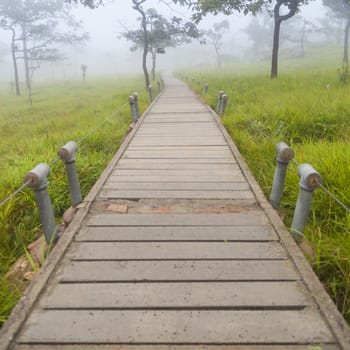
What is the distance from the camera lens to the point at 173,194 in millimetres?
3506

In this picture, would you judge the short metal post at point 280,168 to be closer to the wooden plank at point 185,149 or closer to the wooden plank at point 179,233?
the wooden plank at point 179,233

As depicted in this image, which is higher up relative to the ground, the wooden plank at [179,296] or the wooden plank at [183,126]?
the wooden plank at [183,126]

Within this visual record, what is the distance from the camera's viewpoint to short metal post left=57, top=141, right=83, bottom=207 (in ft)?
9.73

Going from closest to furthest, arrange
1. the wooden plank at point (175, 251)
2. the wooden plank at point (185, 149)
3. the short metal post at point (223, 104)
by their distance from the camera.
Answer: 1. the wooden plank at point (175, 251)
2. the wooden plank at point (185, 149)
3. the short metal post at point (223, 104)

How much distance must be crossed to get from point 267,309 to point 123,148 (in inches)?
159

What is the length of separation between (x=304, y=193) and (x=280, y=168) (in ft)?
2.20

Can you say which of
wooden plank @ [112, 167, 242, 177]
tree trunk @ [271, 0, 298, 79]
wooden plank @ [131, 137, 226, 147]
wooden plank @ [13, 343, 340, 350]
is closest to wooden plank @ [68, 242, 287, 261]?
wooden plank @ [13, 343, 340, 350]

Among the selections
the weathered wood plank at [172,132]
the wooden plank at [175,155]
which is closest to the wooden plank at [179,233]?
the wooden plank at [175,155]

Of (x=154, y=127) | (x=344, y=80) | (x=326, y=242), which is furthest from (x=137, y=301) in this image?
(x=344, y=80)

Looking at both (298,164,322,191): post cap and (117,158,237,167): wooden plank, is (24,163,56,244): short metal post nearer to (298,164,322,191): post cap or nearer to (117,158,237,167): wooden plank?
(117,158,237,167): wooden plank

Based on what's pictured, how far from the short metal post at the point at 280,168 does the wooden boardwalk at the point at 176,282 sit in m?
0.16

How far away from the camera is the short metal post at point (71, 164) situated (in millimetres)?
2966

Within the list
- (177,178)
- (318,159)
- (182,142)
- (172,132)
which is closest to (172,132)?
(172,132)

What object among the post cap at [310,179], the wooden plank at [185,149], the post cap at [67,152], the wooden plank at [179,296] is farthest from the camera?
the wooden plank at [185,149]
